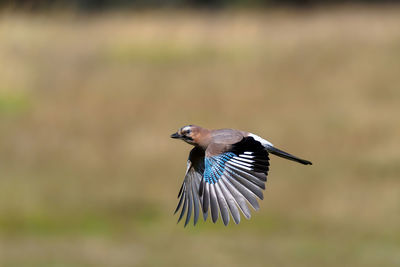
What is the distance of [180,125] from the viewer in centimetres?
1709

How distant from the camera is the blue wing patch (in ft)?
16.8

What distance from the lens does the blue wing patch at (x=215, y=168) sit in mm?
5129

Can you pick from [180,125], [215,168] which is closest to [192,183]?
[215,168]

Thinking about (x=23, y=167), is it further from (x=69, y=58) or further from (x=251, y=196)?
(x=251, y=196)

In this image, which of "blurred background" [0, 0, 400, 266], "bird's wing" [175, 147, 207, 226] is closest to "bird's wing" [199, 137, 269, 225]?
"bird's wing" [175, 147, 207, 226]

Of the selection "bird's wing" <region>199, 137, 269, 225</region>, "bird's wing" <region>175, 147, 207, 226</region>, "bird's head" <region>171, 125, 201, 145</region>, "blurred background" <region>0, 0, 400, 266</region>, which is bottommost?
"blurred background" <region>0, 0, 400, 266</region>

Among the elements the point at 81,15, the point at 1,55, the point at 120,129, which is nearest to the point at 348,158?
the point at 120,129

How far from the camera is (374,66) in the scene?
73.2ft

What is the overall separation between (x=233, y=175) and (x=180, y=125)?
12.0 m

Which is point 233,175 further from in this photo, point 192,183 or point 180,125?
point 180,125

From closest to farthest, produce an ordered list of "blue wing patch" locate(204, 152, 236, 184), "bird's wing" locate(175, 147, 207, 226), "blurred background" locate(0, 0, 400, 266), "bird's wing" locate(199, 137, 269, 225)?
1. "bird's wing" locate(199, 137, 269, 225)
2. "blue wing patch" locate(204, 152, 236, 184)
3. "bird's wing" locate(175, 147, 207, 226)
4. "blurred background" locate(0, 0, 400, 266)

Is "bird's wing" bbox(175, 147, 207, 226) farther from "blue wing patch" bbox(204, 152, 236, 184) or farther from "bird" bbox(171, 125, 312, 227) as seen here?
"blue wing patch" bbox(204, 152, 236, 184)

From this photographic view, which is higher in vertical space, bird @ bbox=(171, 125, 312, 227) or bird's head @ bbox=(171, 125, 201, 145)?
bird's head @ bbox=(171, 125, 201, 145)

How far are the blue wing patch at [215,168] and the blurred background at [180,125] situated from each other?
24.3 ft
